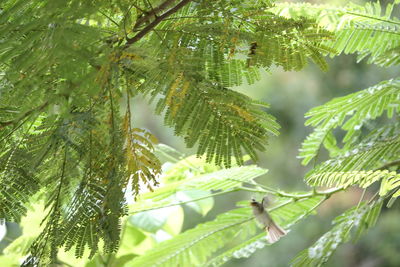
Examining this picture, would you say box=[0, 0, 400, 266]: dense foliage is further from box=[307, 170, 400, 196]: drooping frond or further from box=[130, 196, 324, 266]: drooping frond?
box=[130, 196, 324, 266]: drooping frond

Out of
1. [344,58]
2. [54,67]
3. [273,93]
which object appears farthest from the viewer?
[273,93]

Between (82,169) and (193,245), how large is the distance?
2.16 feet

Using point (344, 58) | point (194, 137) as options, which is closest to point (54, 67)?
point (194, 137)

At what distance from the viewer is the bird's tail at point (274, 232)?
1063mm

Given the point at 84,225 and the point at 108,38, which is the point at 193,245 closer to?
the point at 84,225

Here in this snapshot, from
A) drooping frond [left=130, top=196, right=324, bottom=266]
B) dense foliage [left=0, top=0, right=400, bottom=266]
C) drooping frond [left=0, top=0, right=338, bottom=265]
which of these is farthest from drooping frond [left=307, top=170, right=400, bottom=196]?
drooping frond [left=130, top=196, right=324, bottom=266]

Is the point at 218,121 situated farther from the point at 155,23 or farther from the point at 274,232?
the point at 274,232

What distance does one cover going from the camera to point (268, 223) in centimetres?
110

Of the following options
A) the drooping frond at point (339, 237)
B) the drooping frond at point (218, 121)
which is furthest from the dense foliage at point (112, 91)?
the drooping frond at point (339, 237)

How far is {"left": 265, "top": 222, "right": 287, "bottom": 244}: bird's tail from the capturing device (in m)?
1.06

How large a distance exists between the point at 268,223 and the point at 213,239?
186 mm

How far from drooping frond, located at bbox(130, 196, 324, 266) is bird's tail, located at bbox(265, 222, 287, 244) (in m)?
0.07

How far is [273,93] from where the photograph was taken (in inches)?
156

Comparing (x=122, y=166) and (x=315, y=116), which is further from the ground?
(x=315, y=116)
